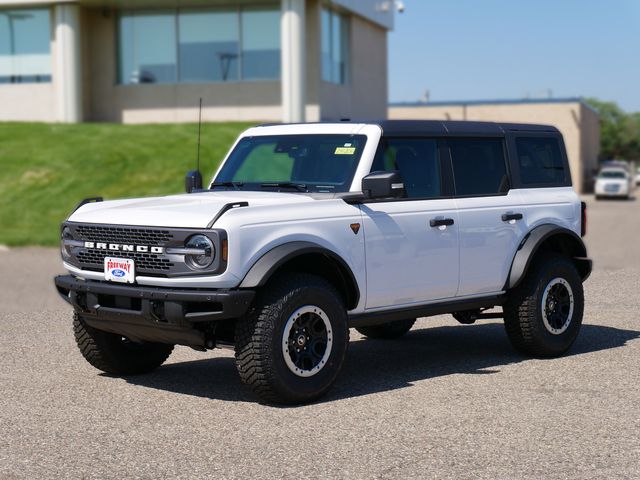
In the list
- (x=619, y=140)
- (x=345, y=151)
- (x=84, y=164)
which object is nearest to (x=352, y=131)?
(x=345, y=151)

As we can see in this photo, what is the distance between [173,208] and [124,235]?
15.6 inches

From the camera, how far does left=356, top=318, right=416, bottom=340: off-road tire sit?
1062cm

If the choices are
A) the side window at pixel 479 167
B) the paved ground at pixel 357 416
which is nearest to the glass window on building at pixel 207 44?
the paved ground at pixel 357 416

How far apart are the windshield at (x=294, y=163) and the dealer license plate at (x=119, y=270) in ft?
4.39

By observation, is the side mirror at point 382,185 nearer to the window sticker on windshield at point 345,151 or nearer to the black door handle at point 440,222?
the window sticker on windshield at point 345,151

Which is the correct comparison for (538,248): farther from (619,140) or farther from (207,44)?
(619,140)

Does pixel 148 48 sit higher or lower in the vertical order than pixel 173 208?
higher

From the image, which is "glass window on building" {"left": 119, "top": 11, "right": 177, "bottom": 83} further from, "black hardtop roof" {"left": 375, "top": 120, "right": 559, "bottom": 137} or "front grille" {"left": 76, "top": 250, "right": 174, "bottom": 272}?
"front grille" {"left": 76, "top": 250, "right": 174, "bottom": 272}

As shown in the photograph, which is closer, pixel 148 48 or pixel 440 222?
pixel 440 222

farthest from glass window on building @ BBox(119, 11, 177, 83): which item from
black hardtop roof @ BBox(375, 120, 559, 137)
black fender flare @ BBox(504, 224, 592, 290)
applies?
black fender flare @ BBox(504, 224, 592, 290)

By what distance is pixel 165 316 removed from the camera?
734 centimetres

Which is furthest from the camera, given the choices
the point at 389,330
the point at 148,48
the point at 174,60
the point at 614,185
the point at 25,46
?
the point at 614,185

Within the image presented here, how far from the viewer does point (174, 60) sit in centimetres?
3609

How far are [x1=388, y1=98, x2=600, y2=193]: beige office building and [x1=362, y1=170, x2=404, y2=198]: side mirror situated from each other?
5166 cm
